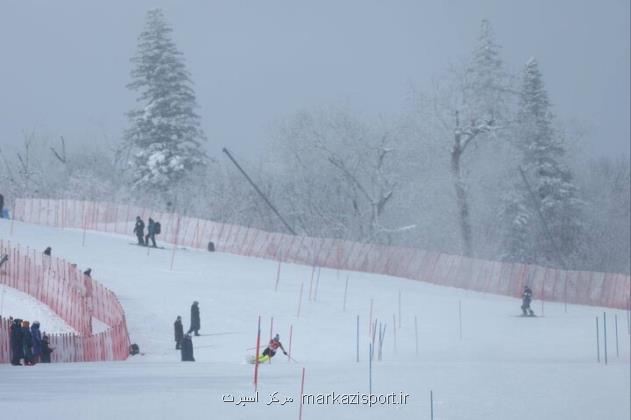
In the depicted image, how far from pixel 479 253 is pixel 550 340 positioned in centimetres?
3332

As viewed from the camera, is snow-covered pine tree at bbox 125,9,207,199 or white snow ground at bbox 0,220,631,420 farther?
snow-covered pine tree at bbox 125,9,207,199

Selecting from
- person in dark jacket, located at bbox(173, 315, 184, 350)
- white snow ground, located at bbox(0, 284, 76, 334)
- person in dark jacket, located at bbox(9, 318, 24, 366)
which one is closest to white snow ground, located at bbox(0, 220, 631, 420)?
person in dark jacket, located at bbox(173, 315, 184, 350)

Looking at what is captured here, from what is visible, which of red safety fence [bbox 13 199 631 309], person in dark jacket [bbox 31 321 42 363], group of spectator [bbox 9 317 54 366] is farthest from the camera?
red safety fence [bbox 13 199 631 309]

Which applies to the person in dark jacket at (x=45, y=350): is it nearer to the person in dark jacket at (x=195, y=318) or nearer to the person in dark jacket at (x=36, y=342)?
the person in dark jacket at (x=36, y=342)

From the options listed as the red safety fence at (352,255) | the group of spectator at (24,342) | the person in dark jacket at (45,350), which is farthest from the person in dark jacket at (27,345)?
the red safety fence at (352,255)

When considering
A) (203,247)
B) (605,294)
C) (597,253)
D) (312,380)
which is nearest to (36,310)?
(312,380)

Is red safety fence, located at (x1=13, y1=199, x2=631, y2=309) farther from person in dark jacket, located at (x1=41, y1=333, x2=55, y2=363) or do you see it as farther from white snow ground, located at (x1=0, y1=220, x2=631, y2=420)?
person in dark jacket, located at (x1=41, y1=333, x2=55, y2=363)

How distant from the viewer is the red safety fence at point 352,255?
5284cm

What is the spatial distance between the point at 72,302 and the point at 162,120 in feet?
118

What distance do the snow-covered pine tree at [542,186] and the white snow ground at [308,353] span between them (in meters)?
12.9

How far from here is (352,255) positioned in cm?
5612

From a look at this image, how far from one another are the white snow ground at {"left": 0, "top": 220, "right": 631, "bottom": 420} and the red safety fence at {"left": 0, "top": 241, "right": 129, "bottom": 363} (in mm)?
1019

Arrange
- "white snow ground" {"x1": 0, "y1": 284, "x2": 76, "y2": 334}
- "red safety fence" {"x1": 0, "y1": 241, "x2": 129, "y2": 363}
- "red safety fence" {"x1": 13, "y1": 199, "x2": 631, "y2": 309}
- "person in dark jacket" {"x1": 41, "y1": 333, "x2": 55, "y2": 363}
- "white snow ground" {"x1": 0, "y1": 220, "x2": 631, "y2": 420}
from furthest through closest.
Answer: "red safety fence" {"x1": 13, "y1": 199, "x2": 631, "y2": 309} < "white snow ground" {"x1": 0, "y1": 284, "x2": 76, "y2": 334} < "red safety fence" {"x1": 0, "y1": 241, "x2": 129, "y2": 363} < "person in dark jacket" {"x1": 41, "y1": 333, "x2": 55, "y2": 363} < "white snow ground" {"x1": 0, "y1": 220, "x2": 631, "y2": 420}

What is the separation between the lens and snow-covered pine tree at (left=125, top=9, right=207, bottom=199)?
6488 centimetres
